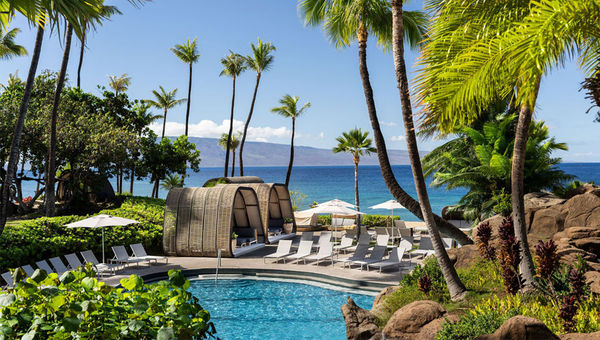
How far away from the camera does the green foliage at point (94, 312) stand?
2699 mm

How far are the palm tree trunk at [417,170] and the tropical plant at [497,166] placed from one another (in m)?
8.91

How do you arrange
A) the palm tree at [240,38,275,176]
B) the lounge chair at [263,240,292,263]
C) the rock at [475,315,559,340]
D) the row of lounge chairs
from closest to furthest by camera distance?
1. the rock at [475,315,559,340]
2. the row of lounge chairs
3. the lounge chair at [263,240,292,263]
4. the palm tree at [240,38,275,176]

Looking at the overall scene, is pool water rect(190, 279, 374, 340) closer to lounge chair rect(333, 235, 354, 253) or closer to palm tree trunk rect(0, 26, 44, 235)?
lounge chair rect(333, 235, 354, 253)

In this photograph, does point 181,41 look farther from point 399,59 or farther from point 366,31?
point 399,59

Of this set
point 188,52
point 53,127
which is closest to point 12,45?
point 188,52

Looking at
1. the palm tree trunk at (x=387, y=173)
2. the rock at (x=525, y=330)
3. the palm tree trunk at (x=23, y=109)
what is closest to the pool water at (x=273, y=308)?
the palm tree trunk at (x=387, y=173)

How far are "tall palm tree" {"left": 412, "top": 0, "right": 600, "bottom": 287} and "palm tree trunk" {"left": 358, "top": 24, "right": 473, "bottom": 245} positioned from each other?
1.75 meters

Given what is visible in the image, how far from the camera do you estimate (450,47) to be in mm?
6590

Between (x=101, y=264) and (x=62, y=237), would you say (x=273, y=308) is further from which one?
(x=62, y=237)

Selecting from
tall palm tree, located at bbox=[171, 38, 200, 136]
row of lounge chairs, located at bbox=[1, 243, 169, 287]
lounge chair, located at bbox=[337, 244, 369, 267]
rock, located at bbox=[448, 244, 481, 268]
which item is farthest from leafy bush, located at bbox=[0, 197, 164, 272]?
tall palm tree, located at bbox=[171, 38, 200, 136]

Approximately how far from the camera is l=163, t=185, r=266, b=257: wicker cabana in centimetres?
1627

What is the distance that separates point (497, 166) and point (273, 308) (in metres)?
10.1

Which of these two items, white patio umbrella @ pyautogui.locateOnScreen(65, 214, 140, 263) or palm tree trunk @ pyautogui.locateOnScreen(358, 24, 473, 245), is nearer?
palm tree trunk @ pyautogui.locateOnScreen(358, 24, 473, 245)

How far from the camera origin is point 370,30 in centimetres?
1126
